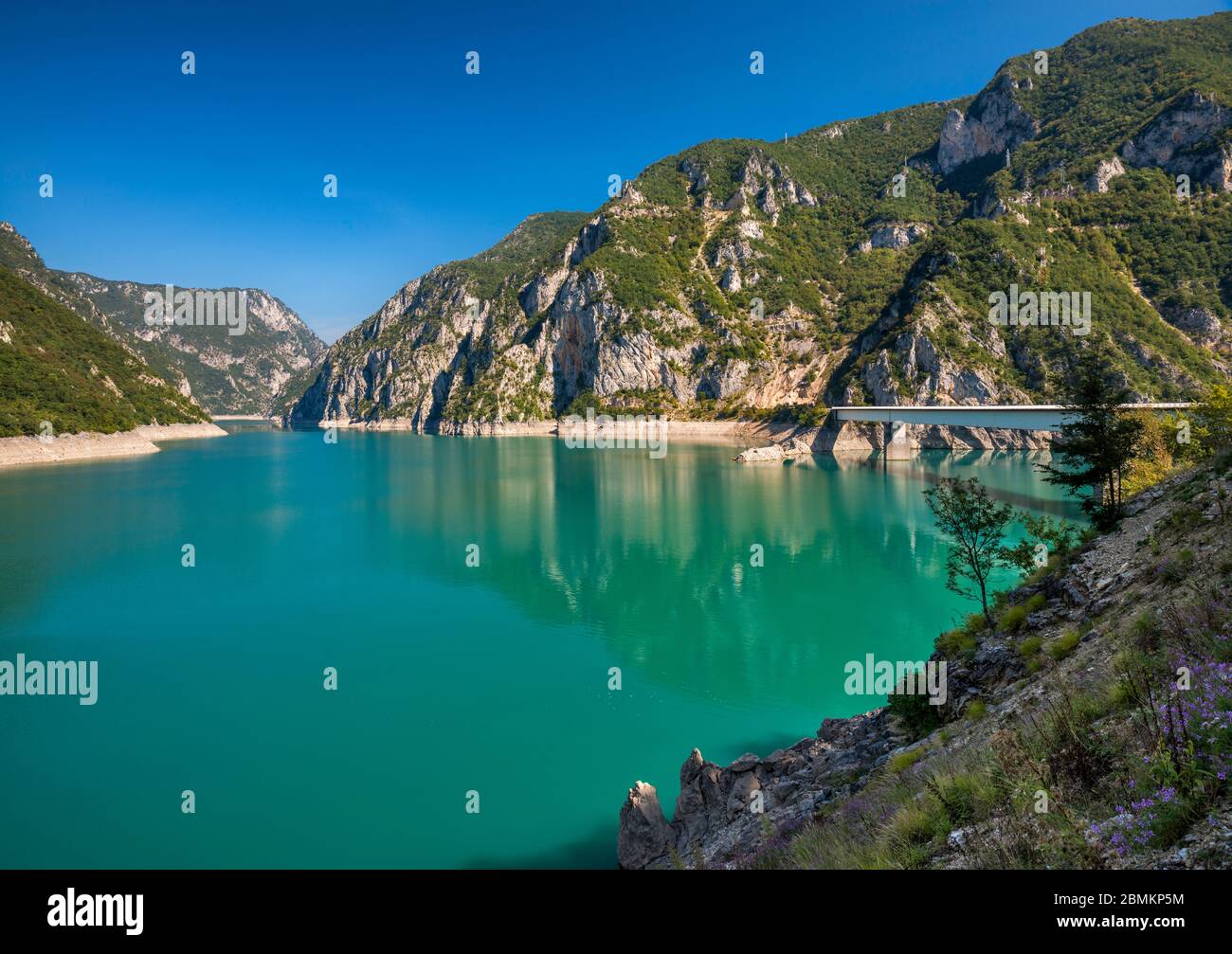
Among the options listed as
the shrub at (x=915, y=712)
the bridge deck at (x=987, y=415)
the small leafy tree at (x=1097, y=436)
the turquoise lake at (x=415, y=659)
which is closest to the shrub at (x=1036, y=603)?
the shrub at (x=915, y=712)

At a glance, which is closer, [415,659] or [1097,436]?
[1097,436]

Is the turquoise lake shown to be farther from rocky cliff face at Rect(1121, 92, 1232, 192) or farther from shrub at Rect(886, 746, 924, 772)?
rocky cliff face at Rect(1121, 92, 1232, 192)

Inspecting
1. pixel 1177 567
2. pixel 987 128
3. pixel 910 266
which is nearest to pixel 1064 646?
pixel 1177 567

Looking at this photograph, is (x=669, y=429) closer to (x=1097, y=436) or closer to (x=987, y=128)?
(x=1097, y=436)

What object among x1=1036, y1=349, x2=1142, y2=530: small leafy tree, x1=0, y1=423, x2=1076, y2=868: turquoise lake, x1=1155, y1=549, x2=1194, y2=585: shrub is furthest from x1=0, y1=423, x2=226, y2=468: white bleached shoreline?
x1=1155, y1=549, x2=1194, y2=585: shrub

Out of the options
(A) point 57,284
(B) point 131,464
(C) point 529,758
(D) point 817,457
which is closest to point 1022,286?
(D) point 817,457

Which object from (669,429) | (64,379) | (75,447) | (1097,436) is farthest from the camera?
(669,429)
